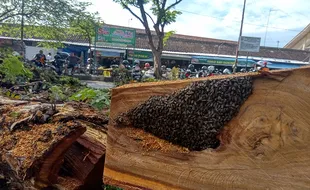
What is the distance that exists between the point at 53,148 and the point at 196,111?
815mm

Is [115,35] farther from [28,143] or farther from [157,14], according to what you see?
[28,143]

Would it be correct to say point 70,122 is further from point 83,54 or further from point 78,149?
point 83,54

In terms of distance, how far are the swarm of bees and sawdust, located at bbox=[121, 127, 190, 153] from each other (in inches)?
0.8

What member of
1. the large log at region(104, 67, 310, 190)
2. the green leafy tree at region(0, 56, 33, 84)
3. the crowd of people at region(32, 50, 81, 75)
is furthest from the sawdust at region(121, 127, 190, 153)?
the crowd of people at region(32, 50, 81, 75)

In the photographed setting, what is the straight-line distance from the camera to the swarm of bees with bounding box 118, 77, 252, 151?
3.53 feet

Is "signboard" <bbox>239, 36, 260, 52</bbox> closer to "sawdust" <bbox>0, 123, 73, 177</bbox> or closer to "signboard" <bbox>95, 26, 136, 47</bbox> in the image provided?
"signboard" <bbox>95, 26, 136, 47</bbox>

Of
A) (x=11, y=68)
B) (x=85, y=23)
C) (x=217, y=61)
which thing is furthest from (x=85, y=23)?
(x=217, y=61)

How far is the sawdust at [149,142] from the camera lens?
123 cm

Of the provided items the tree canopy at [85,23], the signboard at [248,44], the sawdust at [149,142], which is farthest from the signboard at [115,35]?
the sawdust at [149,142]

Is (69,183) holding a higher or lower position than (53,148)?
lower

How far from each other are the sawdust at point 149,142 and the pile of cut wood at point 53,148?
0.33m

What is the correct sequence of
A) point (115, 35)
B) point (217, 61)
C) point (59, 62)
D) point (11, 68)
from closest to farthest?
point (11, 68)
point (59, 62)
point (115, 35)
point (217, 61)

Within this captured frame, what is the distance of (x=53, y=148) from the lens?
1521 millimetres

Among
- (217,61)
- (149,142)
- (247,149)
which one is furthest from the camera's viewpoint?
(217,61)
